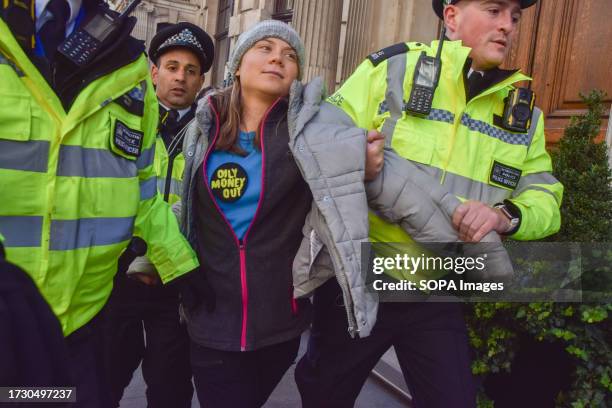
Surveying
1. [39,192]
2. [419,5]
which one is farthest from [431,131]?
[419,5]

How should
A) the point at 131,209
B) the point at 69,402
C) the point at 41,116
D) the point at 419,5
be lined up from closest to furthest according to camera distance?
1. the point at 69,402
2. the point at 41,116
3. the point at 131,209
4. the point at 419,5

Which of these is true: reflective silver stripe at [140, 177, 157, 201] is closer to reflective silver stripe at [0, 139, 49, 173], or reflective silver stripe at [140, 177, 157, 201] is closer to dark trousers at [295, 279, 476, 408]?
reflective silver stripe at [0, 139, 49, 173]

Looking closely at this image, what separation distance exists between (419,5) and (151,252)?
4680mm

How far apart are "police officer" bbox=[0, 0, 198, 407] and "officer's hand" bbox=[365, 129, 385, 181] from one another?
0.79m

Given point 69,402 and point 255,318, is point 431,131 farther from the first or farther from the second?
point 69,402

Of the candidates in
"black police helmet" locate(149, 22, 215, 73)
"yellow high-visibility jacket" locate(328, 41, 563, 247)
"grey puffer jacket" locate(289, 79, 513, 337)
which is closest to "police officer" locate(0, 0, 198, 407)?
"grey puffer jacket" locate(289, 79, 513, 337)

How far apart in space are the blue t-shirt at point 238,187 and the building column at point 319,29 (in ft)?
16.2

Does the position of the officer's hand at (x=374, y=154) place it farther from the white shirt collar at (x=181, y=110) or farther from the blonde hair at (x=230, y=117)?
the white shirt collar at (x=181, y=110)

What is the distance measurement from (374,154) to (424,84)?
396mm

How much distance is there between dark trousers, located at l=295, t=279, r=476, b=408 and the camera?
2.01m

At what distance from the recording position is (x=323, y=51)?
676cm

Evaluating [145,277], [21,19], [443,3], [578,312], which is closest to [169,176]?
[145,277]

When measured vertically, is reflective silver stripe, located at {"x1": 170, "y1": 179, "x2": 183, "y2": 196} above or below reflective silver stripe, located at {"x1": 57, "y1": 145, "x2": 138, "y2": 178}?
below

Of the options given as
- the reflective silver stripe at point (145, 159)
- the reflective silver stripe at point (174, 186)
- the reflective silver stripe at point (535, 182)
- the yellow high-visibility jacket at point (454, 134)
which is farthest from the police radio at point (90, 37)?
the reflective silver stripe at point (535, 182)
